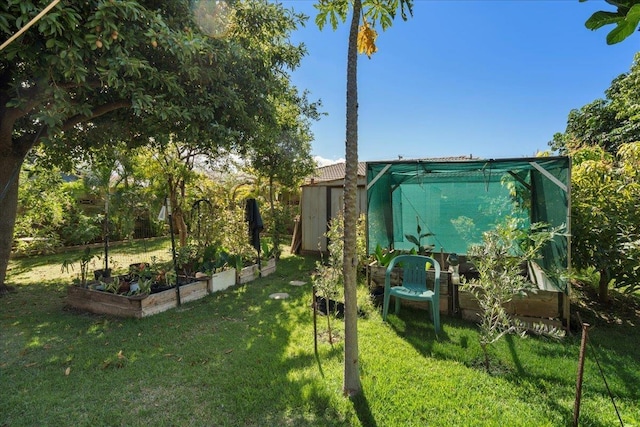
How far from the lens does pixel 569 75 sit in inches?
380

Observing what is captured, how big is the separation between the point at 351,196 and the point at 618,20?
5.30 feet

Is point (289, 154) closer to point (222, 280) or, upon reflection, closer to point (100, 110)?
A: point (222, 280)

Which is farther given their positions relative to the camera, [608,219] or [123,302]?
[123,302]

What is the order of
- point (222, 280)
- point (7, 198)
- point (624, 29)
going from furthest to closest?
point (222, 280) → point (7, 198) → point (624, 29)

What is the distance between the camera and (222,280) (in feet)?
18.5

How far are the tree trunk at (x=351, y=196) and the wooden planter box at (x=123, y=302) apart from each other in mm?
3250

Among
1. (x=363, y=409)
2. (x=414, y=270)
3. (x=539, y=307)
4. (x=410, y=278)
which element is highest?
(x=414, y=270)

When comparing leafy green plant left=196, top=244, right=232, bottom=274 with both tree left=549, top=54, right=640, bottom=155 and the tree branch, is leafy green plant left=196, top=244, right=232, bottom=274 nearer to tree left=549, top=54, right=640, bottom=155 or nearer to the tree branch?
the tree branch

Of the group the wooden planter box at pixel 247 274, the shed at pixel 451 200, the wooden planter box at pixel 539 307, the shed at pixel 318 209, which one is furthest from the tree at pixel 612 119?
the wooden planter box at pixel 247 274

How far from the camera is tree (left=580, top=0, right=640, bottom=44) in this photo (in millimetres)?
816

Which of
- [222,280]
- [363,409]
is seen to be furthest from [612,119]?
[363,409]

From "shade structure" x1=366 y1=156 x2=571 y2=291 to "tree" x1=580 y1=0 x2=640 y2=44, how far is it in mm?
3608

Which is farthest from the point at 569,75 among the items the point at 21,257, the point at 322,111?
the point at 21,257

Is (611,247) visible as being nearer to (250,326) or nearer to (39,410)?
(250,326)
